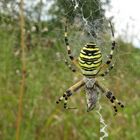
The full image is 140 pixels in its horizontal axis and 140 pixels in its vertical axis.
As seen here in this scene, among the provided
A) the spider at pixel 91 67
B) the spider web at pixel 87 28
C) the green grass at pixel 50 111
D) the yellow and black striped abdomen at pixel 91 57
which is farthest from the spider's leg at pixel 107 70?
the green grass at pixel 50 111

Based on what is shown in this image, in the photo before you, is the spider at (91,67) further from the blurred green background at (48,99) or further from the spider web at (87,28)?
the blurred green background at (48,99)

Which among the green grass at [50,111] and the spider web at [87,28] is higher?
the spider web at [87,28]

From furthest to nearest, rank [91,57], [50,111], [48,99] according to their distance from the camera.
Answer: [48,99]
[50,111]
[91,57]

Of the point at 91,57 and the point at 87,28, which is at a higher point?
the point at 87,28

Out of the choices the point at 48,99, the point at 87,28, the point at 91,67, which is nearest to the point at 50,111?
the point at 48,99

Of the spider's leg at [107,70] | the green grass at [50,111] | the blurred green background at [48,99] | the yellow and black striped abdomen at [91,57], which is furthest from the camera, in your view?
the green grass at [50,111]

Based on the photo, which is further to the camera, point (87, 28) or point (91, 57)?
point (87, 28)

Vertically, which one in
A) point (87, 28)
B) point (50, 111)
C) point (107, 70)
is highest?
point (87, 28)

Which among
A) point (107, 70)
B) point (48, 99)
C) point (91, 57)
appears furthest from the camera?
point (48, 99)

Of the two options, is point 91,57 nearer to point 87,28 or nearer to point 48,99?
point 87,28

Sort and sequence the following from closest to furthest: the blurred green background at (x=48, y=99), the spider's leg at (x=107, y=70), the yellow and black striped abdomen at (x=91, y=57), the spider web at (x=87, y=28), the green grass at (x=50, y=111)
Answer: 1. the yellow and black striped abdomen at (x=91, y=57)
2. the spider's leg at (x=107, y=70)
3. the spider web at (x=87, y=28)
4. the blurred green background at (x=48, y=99)
5. the green grass at (x=50, y=111)

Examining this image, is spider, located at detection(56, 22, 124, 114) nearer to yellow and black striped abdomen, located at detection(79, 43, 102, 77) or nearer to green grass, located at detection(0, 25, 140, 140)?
yellow and black striped abdomen, located at detection(79, 43, 102, 77)

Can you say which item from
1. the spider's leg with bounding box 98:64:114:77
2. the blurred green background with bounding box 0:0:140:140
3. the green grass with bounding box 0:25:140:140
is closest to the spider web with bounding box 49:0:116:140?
the blurred green background with bounding box 0:0:140:140
